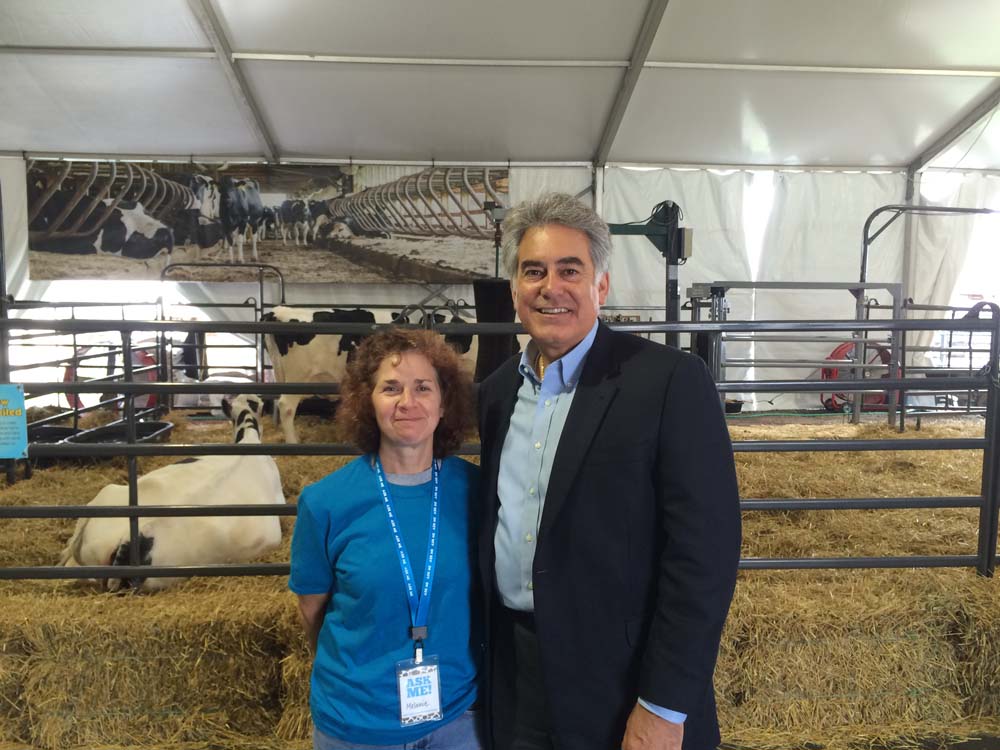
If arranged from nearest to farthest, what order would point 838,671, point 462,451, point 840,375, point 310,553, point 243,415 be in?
point 310,553
point 838,671
point 462,451
point 243,415
point 840,375

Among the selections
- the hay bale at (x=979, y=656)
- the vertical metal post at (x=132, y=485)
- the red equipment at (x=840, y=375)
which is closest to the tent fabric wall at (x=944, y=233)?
the red equipment at (x=840, y=375)

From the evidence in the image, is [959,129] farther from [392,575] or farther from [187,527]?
[392,575]

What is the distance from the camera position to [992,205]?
9766 mm

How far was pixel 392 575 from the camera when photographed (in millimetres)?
1388

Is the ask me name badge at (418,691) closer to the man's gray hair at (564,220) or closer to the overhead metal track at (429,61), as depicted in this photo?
the man's gray hair at (564,220)

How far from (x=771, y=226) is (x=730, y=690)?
861 cm

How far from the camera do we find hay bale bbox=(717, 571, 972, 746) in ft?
7.86

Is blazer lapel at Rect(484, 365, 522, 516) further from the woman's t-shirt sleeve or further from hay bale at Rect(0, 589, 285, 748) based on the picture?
hay bale at Rect(0, 589, 285, 748)

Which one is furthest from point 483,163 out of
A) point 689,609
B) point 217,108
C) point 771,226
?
point 689,609

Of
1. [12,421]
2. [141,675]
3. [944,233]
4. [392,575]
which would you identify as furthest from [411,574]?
[944,233]

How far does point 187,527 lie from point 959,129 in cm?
1005

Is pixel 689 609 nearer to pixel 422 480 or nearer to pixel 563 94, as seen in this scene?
pixel 422 480

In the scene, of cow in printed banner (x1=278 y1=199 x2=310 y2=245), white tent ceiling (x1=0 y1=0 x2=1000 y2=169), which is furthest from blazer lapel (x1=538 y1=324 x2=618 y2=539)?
cow in printed banner (x1=278 y1=199 x2=310 y2=245)

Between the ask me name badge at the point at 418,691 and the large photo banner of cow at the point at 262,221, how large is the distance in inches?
331
